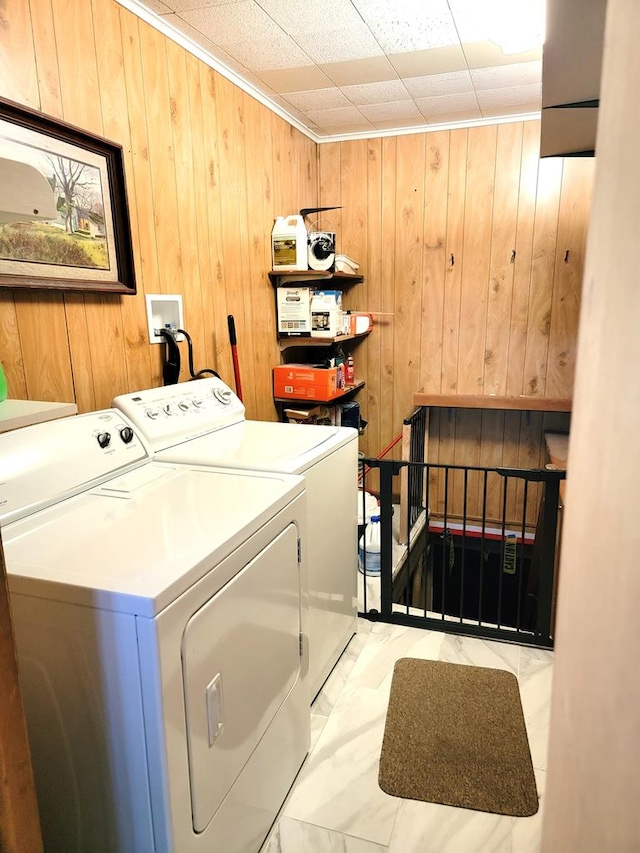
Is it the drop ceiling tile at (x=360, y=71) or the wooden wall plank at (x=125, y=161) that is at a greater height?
the drop ceiling tile at (x=360, y=71)

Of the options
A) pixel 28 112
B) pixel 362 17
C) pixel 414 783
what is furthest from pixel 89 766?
pixel 362 17

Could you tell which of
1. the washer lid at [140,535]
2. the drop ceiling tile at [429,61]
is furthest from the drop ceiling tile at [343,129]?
the washer lid at [140,535]

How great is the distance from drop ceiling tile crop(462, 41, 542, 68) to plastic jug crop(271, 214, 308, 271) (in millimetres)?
1092

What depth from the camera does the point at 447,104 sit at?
10.2 feet

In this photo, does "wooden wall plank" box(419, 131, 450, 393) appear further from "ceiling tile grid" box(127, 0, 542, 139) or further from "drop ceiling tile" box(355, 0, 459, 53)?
"drop ceiling tile" box(355, 0, 459, 53)

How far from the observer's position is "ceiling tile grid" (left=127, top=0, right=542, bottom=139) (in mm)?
2066

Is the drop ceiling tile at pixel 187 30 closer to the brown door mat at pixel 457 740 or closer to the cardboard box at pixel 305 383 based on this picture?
the cardboard box at pixel 305 383

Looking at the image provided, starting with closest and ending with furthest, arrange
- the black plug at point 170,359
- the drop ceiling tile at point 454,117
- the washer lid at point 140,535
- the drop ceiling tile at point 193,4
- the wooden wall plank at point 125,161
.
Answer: the washer lid at point 140,535 < the wooden wall plank at point 125,161 < the drop ceiling tile at point 193,4 < the black plug at point 170,359 < the drop ceiling tile at point 454,117

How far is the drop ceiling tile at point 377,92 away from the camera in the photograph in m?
2.81

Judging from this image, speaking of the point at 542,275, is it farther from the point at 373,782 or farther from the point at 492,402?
the point at 373,782

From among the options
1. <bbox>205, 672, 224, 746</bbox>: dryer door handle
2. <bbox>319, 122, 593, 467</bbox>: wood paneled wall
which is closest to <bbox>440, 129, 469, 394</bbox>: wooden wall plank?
<bbox>319, 122, 593, 467</bbox>: wood paneled wall

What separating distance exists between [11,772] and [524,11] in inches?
104

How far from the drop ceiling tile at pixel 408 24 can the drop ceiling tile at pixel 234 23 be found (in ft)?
1.21

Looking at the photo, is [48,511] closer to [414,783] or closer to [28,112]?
[28,112]
